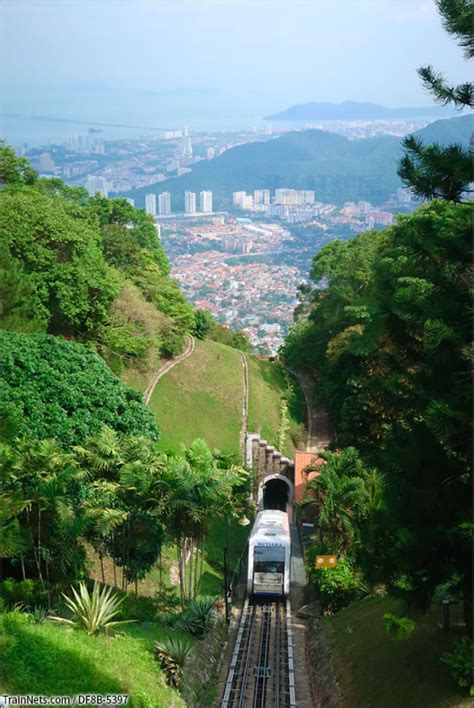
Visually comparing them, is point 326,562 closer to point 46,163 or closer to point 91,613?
point 91,613

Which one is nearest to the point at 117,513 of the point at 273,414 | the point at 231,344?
the point at 273,414

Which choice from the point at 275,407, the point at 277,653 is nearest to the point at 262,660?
the point at 277,653

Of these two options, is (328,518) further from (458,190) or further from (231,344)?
(231,344)

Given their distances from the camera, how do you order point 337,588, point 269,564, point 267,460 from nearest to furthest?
point 337,588 → point 269,564 → point 267,460

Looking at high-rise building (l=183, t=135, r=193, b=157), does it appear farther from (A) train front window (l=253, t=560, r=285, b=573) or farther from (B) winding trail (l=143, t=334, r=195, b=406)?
(A) train front window (l=253, t=560, r=285, b=573)

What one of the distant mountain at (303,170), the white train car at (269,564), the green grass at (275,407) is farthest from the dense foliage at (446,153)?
the distant mountain at (303,170)

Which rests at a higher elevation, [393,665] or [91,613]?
[91,613]

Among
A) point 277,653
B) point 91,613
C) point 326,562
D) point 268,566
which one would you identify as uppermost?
point 91,613
